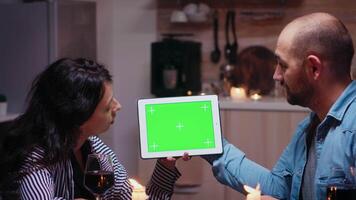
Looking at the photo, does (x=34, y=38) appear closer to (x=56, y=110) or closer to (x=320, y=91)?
(x=56, y=110)

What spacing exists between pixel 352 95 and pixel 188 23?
10.2 feet

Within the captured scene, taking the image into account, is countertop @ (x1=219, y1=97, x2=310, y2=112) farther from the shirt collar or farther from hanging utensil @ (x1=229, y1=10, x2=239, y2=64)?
the shirt collar

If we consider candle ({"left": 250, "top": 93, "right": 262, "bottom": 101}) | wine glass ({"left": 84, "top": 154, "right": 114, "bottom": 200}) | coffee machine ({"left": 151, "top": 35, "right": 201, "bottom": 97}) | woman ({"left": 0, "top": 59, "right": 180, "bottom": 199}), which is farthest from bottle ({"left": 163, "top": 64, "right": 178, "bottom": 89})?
wine glass ({"left": 84, "top": 154, "right": 114, "bottom": 200})

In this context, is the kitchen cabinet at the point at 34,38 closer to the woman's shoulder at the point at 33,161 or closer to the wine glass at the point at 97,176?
the woman's shoulder at the point at 33,161

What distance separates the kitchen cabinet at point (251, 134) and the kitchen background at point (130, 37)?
0.55m

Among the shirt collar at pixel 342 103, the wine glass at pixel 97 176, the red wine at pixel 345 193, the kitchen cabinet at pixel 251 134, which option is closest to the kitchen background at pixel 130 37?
the kitchen cabinet at pixel 251 134

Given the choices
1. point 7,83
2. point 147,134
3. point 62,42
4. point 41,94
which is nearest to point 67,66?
point 41,94

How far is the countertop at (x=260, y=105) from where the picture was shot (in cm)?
418

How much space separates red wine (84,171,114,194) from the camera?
183 cm

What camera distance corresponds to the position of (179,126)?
2.06m

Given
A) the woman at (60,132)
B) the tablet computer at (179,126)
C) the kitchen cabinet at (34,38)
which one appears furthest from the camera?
the kitchen cabinet at (34,38)

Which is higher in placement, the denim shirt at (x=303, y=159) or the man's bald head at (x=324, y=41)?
the man's bald head at (x=324, y=41)

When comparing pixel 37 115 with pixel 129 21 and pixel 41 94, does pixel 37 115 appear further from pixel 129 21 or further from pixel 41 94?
pixel 129 21

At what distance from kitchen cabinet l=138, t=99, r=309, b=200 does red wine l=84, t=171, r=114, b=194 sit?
8.21 feet
